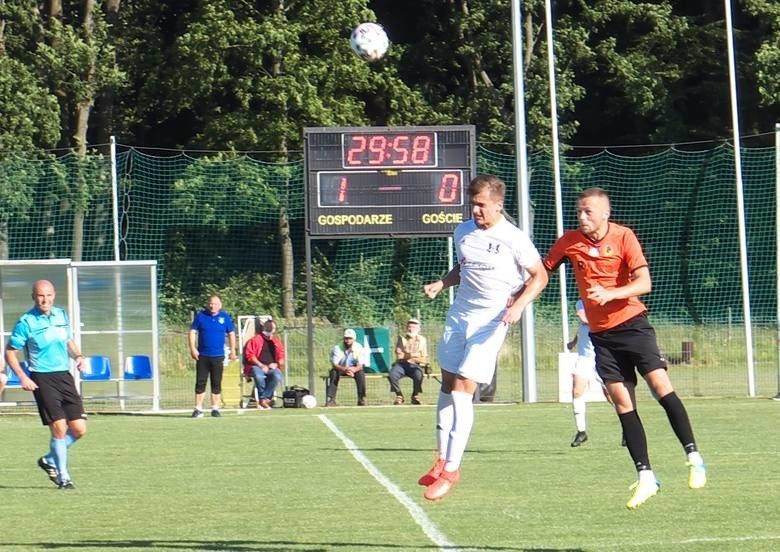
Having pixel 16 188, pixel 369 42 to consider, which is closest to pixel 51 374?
pixel 369 42

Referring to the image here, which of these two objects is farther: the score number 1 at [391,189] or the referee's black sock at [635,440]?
the score number 1 at [391,189]

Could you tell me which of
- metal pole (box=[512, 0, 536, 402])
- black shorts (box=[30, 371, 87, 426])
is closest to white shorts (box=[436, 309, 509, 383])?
black shorts (box=[30, 371, 87, 426])

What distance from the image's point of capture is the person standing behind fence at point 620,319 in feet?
27.6

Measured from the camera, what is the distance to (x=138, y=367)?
870 inches

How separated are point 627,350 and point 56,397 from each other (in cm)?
524

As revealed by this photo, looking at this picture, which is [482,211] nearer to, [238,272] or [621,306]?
[621,306]

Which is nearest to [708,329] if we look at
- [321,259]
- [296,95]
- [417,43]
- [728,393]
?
[728,393]

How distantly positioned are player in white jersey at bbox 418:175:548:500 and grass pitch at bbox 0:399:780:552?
2.43 feet

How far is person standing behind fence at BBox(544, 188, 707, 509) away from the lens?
27.6 ft

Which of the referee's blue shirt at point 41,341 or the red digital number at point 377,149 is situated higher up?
the red digital number at point 377,149

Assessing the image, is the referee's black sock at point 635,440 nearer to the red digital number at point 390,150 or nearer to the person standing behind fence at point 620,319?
the person standing behind fence at point 620,319

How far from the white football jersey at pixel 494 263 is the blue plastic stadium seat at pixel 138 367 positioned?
45.9ft

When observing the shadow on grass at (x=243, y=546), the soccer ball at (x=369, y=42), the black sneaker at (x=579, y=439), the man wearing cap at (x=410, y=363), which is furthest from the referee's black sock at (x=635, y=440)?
the soccer ball at (x=369, y=42)

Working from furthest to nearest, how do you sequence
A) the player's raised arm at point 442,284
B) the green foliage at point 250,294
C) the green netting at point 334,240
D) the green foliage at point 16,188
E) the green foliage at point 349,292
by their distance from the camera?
1. the green foliage at point 349,292
2. the green foliage at point 250,294
3. the green netting at point 334,240
4. the green foliage at point 16,188
5. the player's raised arm at point 442,284
